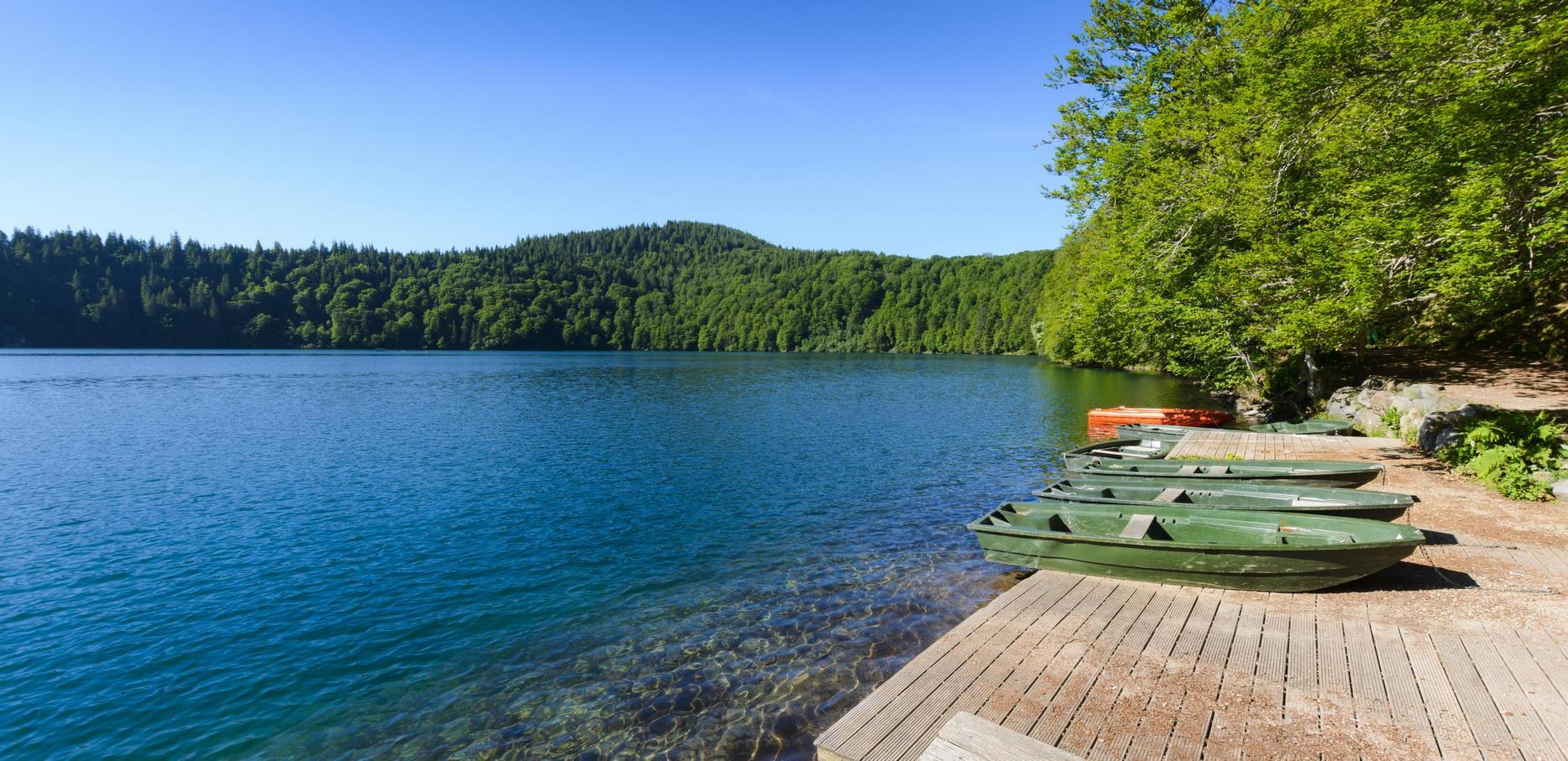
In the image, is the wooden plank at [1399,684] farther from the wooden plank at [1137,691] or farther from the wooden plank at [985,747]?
the wooden plank at [985,747]

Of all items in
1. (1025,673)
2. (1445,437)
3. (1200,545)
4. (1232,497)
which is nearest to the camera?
(1025,673)

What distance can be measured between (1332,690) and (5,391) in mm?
83121

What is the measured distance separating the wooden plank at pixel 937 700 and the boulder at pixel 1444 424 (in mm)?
15338

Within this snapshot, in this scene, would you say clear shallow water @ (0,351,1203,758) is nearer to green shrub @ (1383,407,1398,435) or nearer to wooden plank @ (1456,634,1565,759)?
wooden plank @ (1456,634,1565,759)

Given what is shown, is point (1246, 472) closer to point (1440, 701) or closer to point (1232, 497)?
point (1232, 497)

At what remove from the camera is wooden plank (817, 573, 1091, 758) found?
6219mm

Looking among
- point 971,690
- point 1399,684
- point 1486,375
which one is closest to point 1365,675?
point 1399,684

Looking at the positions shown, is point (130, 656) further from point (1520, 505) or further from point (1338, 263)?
point (1338, 263)

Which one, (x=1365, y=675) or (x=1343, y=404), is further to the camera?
(x=1343, y=404)

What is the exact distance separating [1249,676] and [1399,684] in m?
1.30

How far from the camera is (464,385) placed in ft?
216

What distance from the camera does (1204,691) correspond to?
6.86 metres

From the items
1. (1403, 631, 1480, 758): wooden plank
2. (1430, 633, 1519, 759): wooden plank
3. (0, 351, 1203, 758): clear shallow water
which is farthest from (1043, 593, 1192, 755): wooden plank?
(0, 351, 1203, 758): clear shallow water

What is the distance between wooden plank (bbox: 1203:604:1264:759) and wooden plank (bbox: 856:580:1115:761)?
1959 mm
